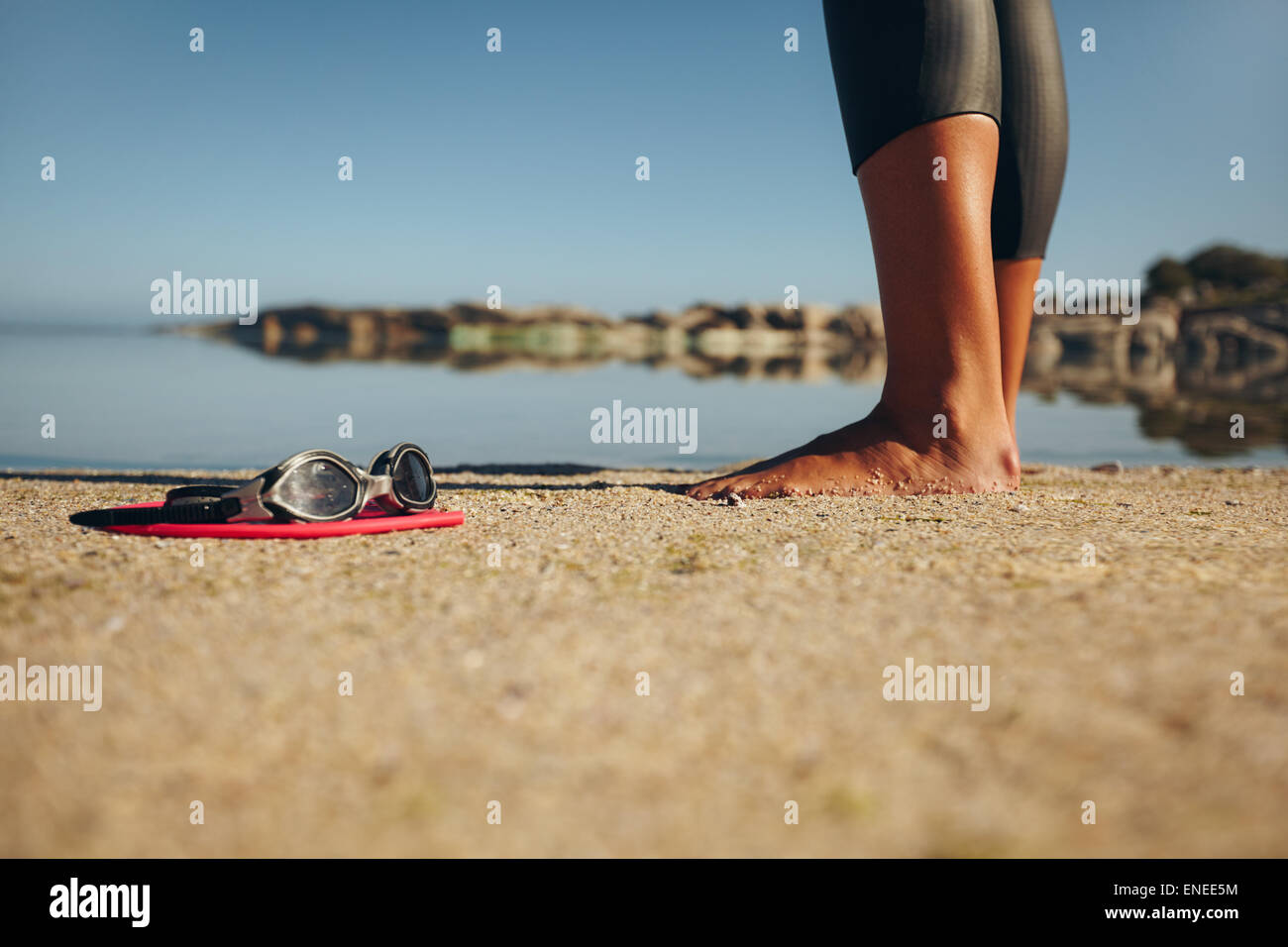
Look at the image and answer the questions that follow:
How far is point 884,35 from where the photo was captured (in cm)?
351

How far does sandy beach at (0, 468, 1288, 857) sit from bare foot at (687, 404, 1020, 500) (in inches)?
41.5

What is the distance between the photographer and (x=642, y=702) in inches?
56.6

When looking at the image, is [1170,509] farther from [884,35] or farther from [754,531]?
[884,35]

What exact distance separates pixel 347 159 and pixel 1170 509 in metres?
5.30

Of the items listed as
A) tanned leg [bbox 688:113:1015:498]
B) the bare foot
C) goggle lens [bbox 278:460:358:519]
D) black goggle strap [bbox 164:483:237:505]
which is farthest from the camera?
the bare foot

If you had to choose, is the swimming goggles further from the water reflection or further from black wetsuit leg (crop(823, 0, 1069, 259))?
the water reflection

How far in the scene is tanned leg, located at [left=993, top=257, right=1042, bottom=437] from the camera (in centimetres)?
413

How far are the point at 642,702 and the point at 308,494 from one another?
5.60 ft

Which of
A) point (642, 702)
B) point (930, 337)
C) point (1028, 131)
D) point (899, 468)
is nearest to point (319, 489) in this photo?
point (642, 702)

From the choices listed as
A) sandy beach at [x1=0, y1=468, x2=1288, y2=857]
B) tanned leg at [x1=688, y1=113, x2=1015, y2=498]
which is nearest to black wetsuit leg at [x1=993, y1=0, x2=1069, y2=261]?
tanned leg at [x1=688, y1=113, x2=1015, y2=498]

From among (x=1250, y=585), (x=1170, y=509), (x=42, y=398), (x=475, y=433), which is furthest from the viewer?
(x=42, y=398)

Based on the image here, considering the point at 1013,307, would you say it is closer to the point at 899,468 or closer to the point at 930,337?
the point at 930,337

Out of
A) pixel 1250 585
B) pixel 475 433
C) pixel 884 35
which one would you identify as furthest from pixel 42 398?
pixel 1250 585

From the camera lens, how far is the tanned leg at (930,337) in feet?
11.2
